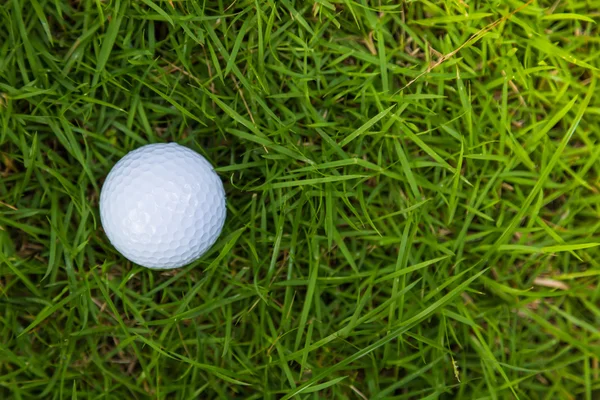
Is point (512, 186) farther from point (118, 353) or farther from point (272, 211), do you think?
point (118, 353)

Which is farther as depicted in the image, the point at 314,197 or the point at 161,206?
the point at 314,197

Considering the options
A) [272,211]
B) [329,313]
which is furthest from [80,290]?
[329,313]

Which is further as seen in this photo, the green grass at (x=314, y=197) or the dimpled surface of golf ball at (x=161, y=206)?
the green grass at (x=314, y=197)

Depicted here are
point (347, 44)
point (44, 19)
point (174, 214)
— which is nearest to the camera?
point (174, 214)

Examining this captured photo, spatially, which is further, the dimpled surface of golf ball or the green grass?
the green grass
